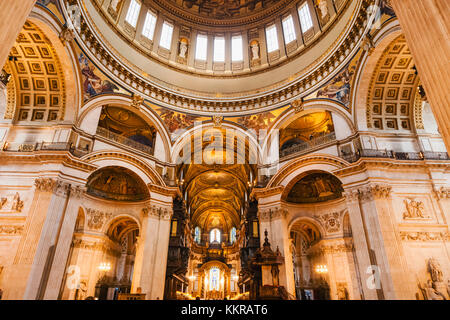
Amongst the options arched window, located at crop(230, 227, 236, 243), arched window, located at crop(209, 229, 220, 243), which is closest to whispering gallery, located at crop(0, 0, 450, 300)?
arched window, located at crop(230, 227, 236, 243)

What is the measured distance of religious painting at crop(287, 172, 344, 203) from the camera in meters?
17.1

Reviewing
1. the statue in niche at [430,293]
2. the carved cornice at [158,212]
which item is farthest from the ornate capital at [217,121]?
the statue in niche at [430,293]

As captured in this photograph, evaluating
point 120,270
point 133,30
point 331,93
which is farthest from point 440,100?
point 120,270

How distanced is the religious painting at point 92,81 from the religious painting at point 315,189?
→ 45.3 feet

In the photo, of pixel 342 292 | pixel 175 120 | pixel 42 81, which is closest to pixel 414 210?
pixel 342 292

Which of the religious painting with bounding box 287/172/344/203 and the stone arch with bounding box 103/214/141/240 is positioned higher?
the religious painting with bounding box 287/172/344/203

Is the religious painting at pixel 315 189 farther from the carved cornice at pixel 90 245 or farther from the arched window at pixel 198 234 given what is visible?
the arched window at pixel 198 234

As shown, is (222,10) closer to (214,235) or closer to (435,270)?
(435,270)

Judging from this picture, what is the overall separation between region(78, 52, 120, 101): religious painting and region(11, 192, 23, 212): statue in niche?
6071 mm

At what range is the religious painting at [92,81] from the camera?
14508mm

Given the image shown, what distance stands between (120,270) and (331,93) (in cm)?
1984

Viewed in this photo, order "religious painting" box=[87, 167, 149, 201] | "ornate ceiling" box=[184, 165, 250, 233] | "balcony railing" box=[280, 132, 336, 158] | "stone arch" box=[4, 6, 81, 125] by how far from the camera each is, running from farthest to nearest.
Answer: "ornate ceiling" box=[184, 165, 250, 233], "religious painting" box=[87, 167, 149, 201], "balcony railing" box=[280, 132, 336, 158], "stone arch" box=[4, 6, 81, 125]

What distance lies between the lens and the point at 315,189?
710 inches

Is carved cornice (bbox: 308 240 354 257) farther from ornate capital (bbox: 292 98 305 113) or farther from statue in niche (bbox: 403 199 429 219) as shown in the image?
ornate capital (bbox: 292 98 305 113)
